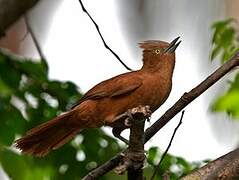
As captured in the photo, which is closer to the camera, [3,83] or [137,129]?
[137,129]

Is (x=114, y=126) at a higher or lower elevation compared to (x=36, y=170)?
higher

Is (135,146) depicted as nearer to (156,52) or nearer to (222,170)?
(222,170)

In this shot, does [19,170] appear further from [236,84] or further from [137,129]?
[137,129]

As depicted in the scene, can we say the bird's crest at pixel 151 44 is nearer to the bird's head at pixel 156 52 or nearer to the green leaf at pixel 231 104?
the bird's head at pixel 156 52

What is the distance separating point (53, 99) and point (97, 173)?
147 centimetres

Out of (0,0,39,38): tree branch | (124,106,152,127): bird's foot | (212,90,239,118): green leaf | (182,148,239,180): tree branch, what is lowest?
(182,148,239,180): tree branch

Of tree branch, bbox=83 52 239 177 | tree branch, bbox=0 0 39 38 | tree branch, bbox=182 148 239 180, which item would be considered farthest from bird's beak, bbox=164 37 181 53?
tree branch, bbox=0 0 39 38

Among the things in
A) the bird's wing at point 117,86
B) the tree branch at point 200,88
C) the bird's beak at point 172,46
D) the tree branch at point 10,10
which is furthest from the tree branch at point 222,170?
the tree branch at point 10,10

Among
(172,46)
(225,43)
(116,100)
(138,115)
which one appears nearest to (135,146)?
(138,115)

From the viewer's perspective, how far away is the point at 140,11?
7.29m

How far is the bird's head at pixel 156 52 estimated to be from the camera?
328cm

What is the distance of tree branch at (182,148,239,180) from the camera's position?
2.79 m

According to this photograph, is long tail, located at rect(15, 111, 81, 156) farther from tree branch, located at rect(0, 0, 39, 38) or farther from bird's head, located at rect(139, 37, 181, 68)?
tree branch, located at rect(0, 0, 39, 38)

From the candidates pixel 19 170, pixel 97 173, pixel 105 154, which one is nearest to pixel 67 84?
pixel 105 154
